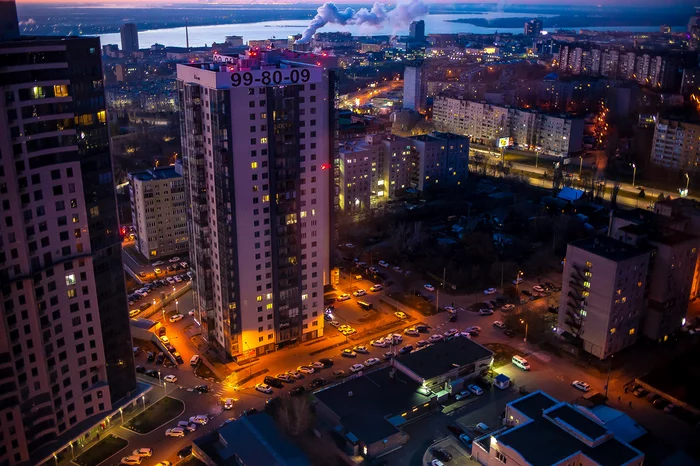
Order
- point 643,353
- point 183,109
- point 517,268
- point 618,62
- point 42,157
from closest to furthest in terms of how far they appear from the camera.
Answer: point 42,157 < point 183,109 < point 643,353 < point 517,268 < point 618,62

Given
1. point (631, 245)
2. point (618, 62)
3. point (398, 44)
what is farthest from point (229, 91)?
point (398, 44)

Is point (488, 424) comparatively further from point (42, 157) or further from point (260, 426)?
point (42, 157)

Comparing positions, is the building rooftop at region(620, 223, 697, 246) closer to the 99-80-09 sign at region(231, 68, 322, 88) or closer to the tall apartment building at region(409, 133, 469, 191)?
the 99-80-09 sign at region(231, 68, 322, 88)

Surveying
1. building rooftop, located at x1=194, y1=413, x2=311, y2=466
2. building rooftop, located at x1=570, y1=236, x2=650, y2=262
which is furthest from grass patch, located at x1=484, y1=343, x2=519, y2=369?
building rooftop, located at x1=194, y1=413, x2=311, y2=466

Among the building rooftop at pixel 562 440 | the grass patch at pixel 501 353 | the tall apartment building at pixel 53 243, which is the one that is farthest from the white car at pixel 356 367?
the tall apartment building at pixel 53 243

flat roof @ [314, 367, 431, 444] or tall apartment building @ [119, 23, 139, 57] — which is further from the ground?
tall apartment building @ [119, 23, 139, 57]

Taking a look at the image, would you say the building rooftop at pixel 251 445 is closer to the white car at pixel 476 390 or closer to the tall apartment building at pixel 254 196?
the tall apartment building at pixel 254 196
